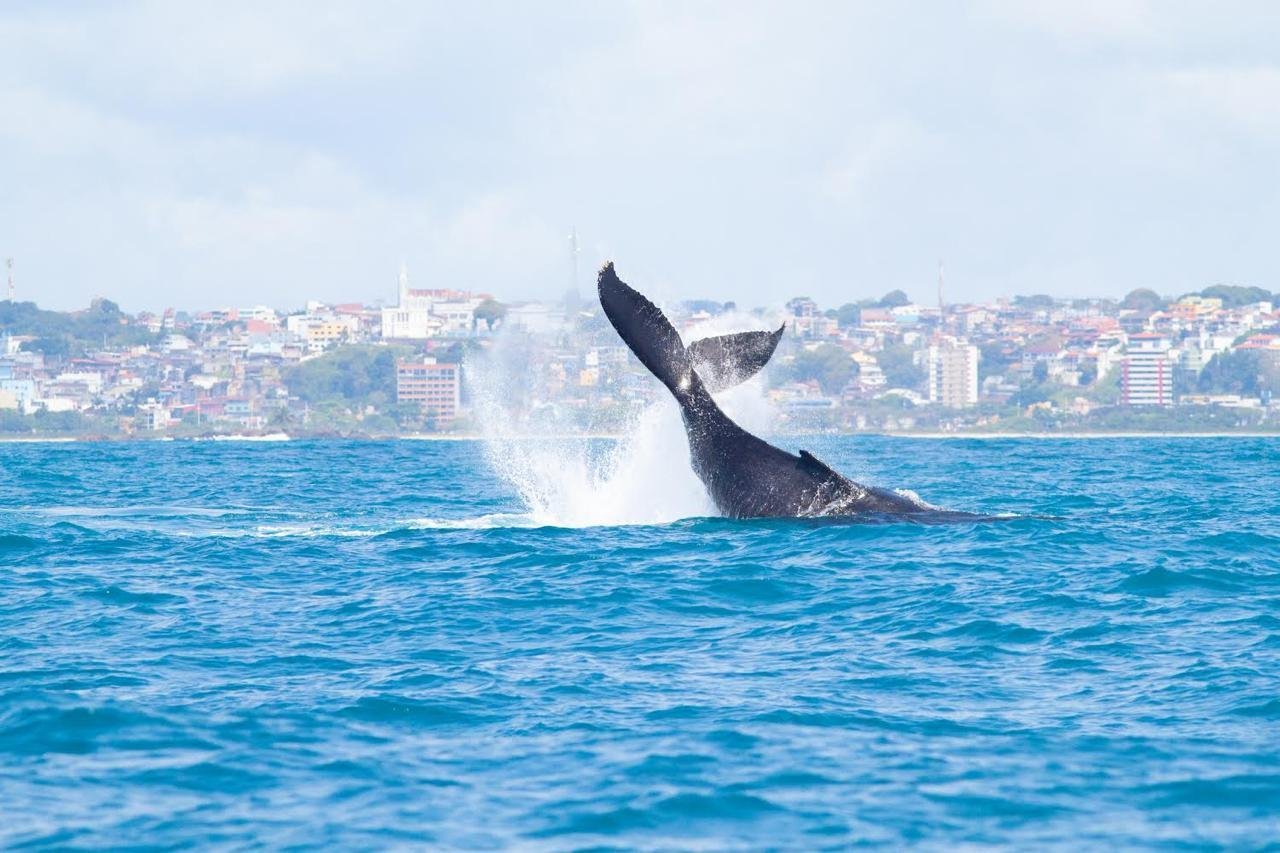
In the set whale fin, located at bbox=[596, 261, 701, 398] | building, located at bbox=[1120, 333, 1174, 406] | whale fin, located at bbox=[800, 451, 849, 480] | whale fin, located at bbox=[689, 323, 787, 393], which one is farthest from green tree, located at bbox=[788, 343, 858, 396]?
whale fin, located at bbox=[596, 261, 701, 398]

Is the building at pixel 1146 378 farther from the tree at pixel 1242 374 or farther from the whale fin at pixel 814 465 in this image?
the whale fin at pixel 814 465

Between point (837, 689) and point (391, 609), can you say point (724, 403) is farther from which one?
point (837, 689)

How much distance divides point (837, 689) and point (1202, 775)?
2.66 meters

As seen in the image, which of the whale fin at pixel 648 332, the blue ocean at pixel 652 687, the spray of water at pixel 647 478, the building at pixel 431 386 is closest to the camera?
the blue ocean at pixel 652 687

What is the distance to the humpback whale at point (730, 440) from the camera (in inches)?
722

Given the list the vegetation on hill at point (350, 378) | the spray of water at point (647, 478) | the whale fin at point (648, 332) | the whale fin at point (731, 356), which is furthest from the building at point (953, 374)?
the whale fin at point (648, 332)

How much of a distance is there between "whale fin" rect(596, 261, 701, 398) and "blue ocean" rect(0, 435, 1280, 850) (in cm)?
175

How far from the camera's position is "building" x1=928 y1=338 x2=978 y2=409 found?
613ft

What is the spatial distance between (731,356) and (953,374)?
574ft

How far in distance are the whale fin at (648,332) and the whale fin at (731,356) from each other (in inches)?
6.3

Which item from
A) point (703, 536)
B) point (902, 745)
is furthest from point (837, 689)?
point (703, 536)

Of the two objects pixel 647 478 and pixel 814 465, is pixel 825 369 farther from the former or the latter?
pixel 814 465

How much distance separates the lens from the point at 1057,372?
197 meters

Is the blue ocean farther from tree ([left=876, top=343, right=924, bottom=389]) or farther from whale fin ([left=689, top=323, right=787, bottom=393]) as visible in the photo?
Result: tree ([left=876, top=343, right=924, bottom=389])
